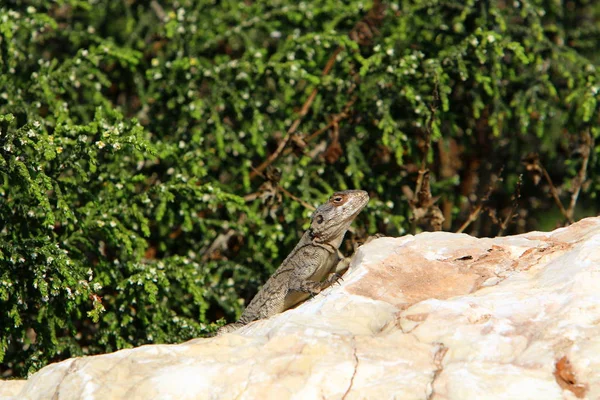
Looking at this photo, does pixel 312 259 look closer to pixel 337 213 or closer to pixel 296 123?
pixel 337 213

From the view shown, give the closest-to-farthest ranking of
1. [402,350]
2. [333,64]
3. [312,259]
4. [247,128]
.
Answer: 1. [402,350]
2. [312,259]
3. [247,128]
4. [333,64]

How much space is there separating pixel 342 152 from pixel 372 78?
726 millimetres

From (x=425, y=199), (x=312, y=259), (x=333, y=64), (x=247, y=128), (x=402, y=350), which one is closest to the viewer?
(x=402, y=350)

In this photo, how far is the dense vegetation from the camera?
234 inches

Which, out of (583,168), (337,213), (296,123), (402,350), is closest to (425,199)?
(337,213)

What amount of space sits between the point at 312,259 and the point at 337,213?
0.39 metres

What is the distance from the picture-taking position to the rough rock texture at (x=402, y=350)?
348 centimetres

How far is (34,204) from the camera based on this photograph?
18.5ft

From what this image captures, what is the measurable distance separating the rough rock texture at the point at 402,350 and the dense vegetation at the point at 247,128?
169cm

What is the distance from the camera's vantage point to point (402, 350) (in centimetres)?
371

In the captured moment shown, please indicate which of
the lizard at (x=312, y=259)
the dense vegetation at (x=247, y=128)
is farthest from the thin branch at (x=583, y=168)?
the lizard at (x=312, y=259)

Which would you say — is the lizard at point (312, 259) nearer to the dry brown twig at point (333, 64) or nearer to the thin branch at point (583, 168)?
the dry brown twig at point (333, 64)

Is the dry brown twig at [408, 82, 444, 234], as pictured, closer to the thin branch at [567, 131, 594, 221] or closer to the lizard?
the lizard

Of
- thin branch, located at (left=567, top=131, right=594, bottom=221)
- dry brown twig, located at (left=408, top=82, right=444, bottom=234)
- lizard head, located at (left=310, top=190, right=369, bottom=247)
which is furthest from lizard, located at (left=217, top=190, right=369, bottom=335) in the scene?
thin branch, located at (left=567, top=131, right=594, bottom=221)
